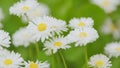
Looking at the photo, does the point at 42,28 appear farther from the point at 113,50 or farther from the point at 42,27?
the point at 113,50

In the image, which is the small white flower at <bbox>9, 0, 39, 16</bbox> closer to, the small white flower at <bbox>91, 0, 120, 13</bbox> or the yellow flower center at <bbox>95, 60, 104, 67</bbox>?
the yellow flower center at <bbox>95, 60, 104, 67</bbox>

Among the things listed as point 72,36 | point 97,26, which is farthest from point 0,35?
point 97,26

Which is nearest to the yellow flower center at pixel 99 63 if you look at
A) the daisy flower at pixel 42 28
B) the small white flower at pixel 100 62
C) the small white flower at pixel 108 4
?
the small white flower at pixel 100 62

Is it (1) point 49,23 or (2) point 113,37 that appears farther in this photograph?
(2) point 113,37

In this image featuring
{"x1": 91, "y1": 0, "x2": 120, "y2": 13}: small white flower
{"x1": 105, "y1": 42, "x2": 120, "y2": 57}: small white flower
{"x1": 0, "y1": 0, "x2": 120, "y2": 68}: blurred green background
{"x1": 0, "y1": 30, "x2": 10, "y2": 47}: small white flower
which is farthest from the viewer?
{"x1": 91, "y1": 0, "x2": 120, "y2": 13}: small white flower

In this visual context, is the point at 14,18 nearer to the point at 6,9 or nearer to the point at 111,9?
the point at 6,9

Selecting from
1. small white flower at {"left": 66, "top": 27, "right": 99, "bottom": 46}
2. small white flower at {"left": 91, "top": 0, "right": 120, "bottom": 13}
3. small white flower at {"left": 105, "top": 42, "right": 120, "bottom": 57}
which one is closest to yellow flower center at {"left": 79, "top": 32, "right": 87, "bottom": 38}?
small white flower at {"left": 66, "top": 27, "right": 99, "bottom": 46}
